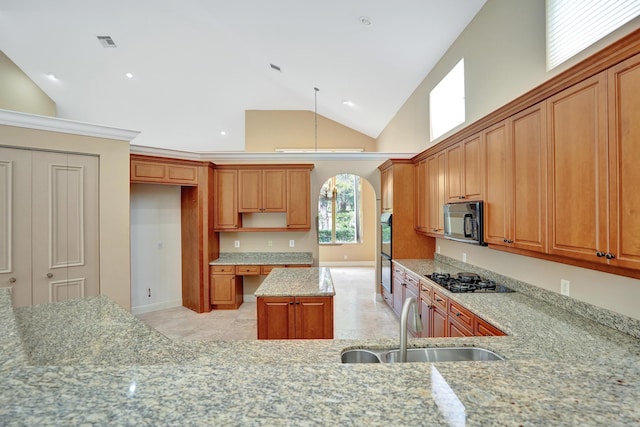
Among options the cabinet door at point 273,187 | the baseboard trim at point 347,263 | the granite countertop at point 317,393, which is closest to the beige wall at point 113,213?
the cabinet door at point 273,187

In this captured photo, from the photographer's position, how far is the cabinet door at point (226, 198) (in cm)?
505

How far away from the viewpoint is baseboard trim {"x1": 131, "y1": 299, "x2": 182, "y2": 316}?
470 centimetres

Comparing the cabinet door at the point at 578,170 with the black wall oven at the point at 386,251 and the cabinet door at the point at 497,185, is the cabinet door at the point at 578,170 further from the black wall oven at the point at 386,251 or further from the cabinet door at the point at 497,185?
the black wall oven at the point at 386,251

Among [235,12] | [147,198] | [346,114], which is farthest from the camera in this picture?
[346,114]

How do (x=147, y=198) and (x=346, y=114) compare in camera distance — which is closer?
(x=147, y=198)

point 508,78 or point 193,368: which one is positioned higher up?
point 508,78

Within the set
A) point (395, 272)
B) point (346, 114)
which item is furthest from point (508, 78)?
point (346, 114)

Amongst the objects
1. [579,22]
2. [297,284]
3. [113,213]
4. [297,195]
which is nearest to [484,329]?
[297,284]

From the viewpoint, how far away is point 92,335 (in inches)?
59.0

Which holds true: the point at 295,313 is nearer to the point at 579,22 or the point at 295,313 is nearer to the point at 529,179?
the point at 529,179

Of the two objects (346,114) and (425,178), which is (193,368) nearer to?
(425,178)

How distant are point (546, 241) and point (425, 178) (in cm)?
232

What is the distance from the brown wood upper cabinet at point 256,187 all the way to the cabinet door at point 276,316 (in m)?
2.52

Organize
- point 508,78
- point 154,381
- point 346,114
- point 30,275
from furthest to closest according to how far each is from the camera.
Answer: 1. point 346,114
2. point 30,275
3. point 508,78
4. point 154,381
